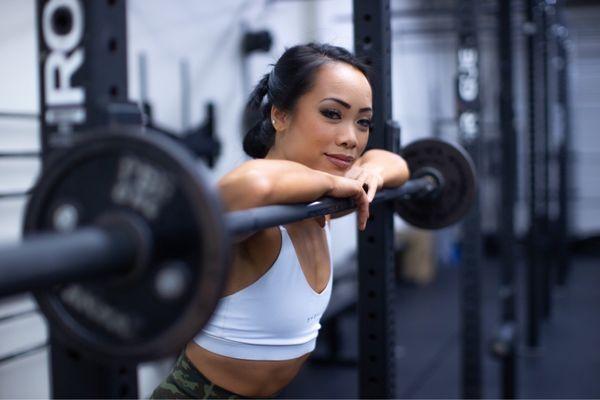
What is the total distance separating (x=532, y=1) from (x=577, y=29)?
5.13 meters

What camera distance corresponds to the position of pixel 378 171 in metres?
1.45

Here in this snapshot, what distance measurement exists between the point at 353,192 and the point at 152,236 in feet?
1.93

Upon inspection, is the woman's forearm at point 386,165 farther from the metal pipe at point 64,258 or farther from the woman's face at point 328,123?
the metal pipe at point 64,258

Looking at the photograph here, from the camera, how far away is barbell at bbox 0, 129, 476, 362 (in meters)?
0.66

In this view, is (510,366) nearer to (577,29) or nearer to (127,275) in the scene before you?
(127,275)

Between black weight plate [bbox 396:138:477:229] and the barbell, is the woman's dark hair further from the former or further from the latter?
the barbell

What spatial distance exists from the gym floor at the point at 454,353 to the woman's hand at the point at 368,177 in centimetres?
252

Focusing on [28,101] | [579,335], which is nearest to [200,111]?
[28,101]

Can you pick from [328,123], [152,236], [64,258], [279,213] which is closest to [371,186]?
[328,123]

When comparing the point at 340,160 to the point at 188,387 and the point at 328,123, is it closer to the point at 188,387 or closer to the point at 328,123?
the point at 328,123

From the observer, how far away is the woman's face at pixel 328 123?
4.48 feet

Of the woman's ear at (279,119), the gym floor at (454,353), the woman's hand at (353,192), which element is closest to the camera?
the woman's hand at (353,192)

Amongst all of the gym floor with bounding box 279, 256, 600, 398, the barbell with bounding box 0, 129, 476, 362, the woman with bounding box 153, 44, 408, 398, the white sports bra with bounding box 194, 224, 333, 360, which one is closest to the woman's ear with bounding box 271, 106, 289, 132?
the woman with bounding box 153, 44, 408, 398

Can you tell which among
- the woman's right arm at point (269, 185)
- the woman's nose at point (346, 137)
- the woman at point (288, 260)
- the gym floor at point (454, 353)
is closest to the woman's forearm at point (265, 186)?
the woman's right arm at point (269, 185)
